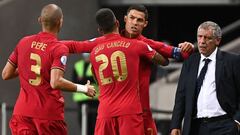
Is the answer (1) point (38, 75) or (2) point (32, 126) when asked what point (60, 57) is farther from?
(2) point (32, 126)

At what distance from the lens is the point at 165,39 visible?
2703 cm

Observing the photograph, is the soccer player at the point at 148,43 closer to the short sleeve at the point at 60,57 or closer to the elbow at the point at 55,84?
the short sleeve at the point at 60,57

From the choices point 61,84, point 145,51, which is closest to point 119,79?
point 145,51

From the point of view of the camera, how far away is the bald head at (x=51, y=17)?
1171 cm

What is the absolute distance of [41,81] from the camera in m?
11.7

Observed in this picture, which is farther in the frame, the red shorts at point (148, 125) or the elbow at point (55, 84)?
the red shorts at point (148, 125)

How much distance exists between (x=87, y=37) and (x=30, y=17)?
1969 mm

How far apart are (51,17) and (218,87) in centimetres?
208

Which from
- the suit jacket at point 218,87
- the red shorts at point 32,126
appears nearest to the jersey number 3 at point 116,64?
the suit jacket at point 218,87

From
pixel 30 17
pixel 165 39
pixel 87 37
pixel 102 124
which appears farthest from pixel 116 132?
pixel 165 39

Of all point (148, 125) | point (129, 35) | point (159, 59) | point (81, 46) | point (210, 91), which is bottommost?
point (148, 125)

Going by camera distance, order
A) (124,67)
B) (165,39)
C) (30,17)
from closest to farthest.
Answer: (124,67)
(30,17)
(165,39)

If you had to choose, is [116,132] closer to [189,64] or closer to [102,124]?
[102,124]

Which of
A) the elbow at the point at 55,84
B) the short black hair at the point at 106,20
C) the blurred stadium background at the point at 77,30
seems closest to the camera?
the elbow at the point at 55,84
